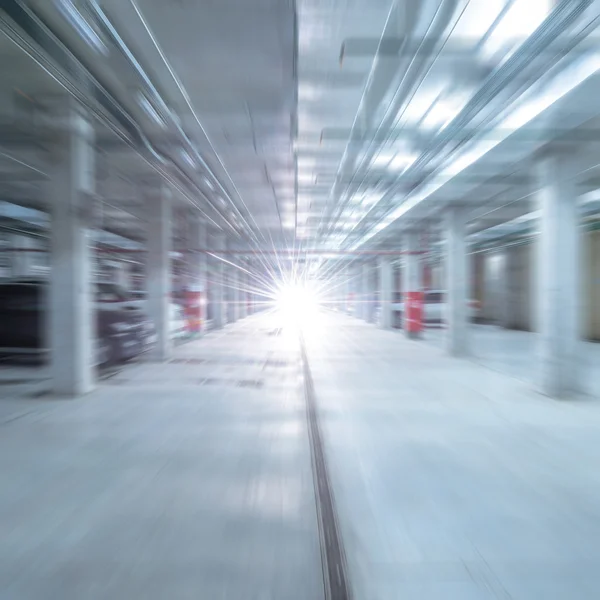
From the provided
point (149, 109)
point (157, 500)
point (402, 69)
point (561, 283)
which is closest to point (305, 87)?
point (402, 69)

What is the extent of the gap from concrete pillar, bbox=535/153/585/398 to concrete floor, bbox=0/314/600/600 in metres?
0.44

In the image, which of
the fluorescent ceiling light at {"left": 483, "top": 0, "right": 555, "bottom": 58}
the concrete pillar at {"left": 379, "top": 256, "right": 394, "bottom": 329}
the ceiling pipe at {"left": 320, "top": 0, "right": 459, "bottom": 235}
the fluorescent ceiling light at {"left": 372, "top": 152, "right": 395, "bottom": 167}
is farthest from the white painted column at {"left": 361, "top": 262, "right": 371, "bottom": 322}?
the fluorescent ceiling light at {"left": 483, "top": 0, "right": 555, "bottom": 58}

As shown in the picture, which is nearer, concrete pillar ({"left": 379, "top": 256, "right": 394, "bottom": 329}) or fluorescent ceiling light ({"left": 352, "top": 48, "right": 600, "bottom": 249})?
fluorescent ceiling light ({"left": 352, "top": 48, "right": 600, "bottom": 249})

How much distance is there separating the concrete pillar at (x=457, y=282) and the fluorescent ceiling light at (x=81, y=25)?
282 inches

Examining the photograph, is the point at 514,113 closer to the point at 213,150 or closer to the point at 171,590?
the point at 213,150

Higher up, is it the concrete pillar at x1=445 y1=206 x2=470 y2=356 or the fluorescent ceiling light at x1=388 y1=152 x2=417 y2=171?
the fluorescent ceiling light at x1=388 y1=152 x2=417 y2=171

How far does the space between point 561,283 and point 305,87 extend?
151 inches

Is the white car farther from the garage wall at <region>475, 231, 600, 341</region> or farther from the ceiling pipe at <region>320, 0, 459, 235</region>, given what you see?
the garage wall at <region>475, 231, 600, 341</region>

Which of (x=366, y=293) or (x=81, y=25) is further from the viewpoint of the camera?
(x=366, y=293)

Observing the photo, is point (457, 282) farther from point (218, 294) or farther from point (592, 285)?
point (218, 294)

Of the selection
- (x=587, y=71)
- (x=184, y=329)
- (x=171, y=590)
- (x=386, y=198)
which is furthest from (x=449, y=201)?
(x=171, y=590)

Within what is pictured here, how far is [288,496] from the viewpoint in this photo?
281 centimetres

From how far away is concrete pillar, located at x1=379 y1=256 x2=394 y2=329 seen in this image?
1666 centimetres

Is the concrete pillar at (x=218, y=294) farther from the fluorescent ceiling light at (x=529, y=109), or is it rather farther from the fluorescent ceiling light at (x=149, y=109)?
the fluorescent ceiling light at (x=149, y=109)
